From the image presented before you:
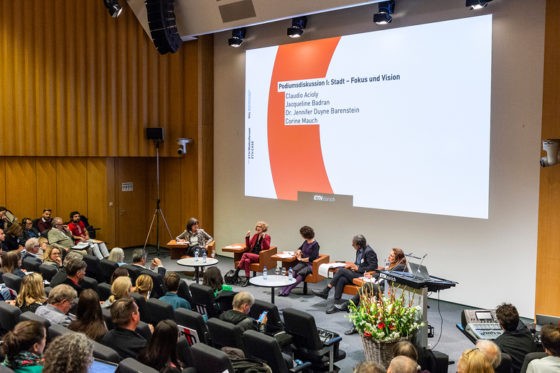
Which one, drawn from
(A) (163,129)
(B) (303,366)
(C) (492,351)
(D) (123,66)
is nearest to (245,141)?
(A) (163,129)

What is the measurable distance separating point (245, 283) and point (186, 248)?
124cm

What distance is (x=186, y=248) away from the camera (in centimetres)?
900

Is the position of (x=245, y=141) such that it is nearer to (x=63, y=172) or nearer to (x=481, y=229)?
(x=63, y=172)

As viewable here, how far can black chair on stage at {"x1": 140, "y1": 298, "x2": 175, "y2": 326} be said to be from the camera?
4434 mm

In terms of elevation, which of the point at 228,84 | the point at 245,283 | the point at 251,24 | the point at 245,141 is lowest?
the point at 245,283

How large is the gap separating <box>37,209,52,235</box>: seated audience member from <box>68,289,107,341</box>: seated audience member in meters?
5.92

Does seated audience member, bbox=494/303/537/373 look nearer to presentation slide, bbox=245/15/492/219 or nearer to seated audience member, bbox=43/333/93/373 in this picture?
seated audience member, bbox=43/333/93/373

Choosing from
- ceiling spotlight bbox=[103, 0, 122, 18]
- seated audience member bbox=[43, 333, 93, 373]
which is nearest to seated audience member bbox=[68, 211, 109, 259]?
ceiling spotlight bbox=[103, 0, 122, 18]

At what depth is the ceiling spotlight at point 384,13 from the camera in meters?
7.68

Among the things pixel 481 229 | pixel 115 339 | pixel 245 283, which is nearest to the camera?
pixel 115 339

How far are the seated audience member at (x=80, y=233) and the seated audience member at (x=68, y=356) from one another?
685 centimetres

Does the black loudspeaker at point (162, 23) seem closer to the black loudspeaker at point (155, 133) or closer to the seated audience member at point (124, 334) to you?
the black loudspeaker at point (155, 133)

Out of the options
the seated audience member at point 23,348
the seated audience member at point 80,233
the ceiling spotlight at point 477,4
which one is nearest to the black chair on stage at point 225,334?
the seated audience member at point 23,348

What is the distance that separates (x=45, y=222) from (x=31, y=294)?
5.17 m
